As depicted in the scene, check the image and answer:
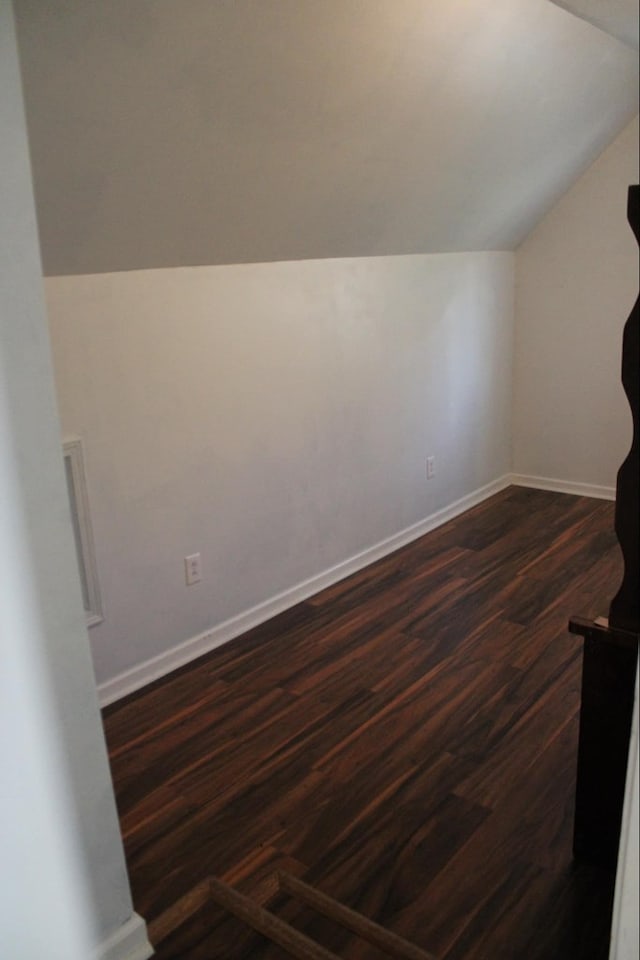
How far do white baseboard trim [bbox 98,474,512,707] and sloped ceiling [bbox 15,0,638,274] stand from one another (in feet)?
4.38

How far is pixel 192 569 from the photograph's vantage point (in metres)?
2.92

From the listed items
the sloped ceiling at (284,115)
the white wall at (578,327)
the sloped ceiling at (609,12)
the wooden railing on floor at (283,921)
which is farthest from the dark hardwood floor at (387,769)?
the sloped ceiling at (609,12)

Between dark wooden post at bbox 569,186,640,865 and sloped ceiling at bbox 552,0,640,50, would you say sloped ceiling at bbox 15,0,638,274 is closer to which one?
sloped ceiling at bbox 552,0,640,50

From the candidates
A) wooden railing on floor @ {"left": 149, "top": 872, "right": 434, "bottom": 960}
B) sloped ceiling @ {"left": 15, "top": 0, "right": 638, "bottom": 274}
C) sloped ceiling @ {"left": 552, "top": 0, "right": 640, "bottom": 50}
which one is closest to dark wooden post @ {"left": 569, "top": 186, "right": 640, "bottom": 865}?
wooden railing on floor @ {"left": 149, "top": 872, "right": 434, "bottom": 960}

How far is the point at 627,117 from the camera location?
13.1ft

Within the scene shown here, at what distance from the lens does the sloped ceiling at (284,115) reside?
1811 mm

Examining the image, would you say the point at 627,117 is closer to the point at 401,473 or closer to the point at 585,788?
the point at 401,473

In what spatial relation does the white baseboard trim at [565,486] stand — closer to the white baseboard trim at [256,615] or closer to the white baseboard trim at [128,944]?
the white baseboard trim at [256,615]

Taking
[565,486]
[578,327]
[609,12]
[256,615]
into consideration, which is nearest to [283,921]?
[256,615]

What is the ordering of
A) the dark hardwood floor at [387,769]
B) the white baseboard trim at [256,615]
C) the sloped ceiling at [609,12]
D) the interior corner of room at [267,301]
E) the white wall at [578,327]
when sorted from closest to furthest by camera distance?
the interior corner of room at [267,301] → the dark hardwood floor at [387,769] → the sloped ceiling at [609,12] → the white baseboard trim at [256,615] → the white wall at [578,327]

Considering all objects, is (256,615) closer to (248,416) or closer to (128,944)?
(248,416)

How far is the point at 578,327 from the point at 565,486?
91 centimetres

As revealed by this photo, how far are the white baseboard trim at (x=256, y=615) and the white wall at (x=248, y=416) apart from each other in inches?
1.4

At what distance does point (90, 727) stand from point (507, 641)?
1.82 m
